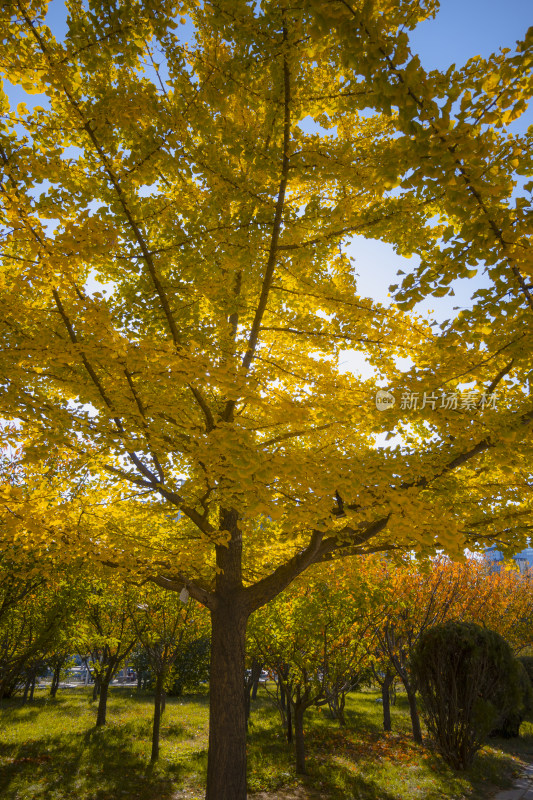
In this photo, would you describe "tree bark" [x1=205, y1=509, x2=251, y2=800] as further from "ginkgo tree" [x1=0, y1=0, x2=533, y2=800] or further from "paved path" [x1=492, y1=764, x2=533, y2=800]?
"paved path" [x1=492, y1=764, x2=533, y2=800]

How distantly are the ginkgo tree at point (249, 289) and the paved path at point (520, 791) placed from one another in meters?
5.59

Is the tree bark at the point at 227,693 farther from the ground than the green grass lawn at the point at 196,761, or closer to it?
farther from the ground

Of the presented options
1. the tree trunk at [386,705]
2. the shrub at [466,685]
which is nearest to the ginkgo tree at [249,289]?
the shrub at [466,685]

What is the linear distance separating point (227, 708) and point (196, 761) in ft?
20.2

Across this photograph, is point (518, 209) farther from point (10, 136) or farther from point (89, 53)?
point (10, 136)

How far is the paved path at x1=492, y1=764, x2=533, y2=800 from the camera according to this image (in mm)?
7535

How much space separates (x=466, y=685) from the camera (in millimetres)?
9047

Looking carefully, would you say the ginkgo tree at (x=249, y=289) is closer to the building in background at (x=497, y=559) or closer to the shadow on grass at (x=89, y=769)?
the building in background at (x=497, y=559)

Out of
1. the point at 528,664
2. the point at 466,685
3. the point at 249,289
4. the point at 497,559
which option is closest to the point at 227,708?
the point at 249,289

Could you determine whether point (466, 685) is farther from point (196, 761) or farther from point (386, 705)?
point (196, 761)

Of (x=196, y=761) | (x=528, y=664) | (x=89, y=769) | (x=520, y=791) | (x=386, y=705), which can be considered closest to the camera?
(x=520, y=791)

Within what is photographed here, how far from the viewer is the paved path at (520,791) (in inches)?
297

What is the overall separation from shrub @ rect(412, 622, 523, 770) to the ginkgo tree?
17.9ft

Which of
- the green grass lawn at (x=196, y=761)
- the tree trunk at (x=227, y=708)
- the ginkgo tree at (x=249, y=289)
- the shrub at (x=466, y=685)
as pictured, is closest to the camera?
the ginkgo tree at (x=249, y=289)
